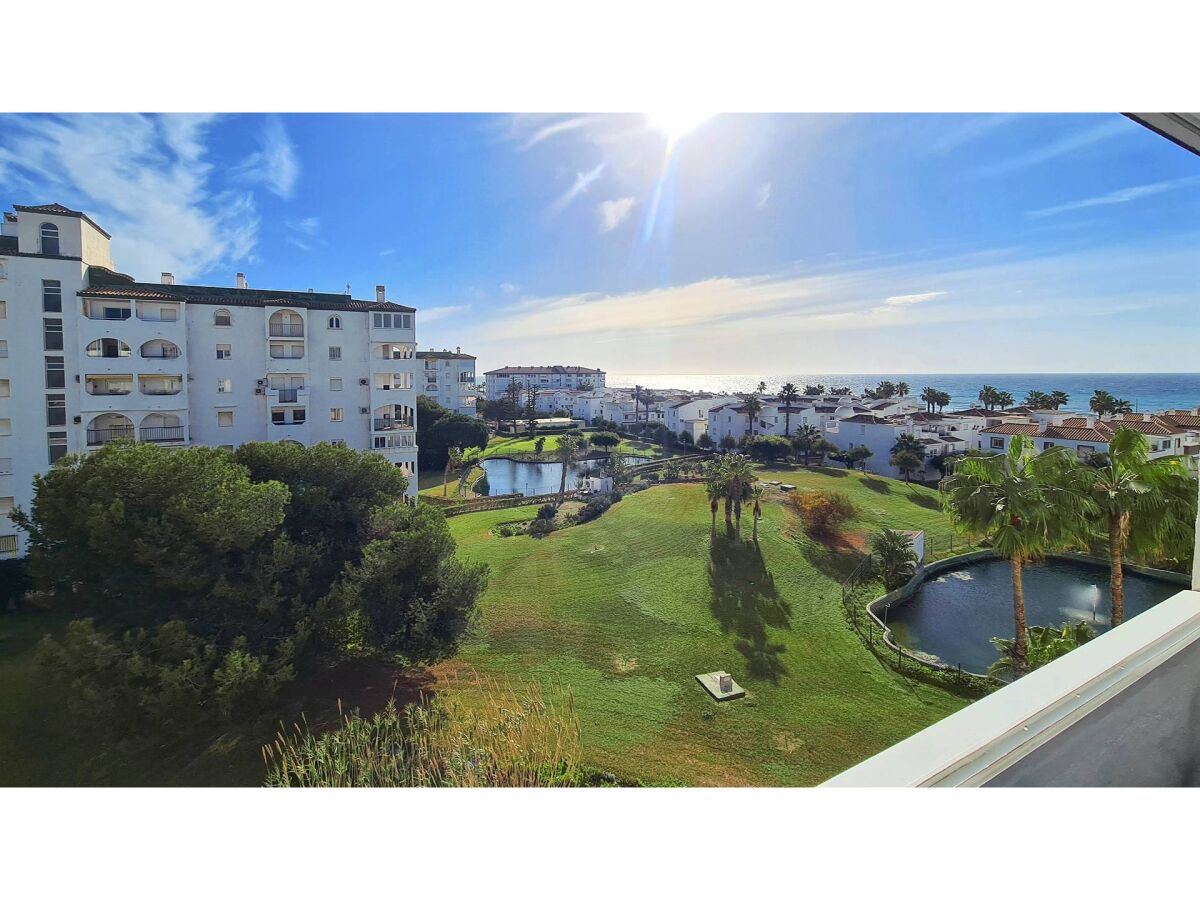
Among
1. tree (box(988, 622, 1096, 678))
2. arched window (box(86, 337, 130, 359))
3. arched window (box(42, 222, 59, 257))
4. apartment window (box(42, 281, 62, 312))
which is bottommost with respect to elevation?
tree (box(988, 622, 1096, 678))

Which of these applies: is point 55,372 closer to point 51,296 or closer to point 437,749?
point 51,296

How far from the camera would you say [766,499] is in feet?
16.6

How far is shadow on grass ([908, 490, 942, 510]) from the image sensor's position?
4.80 m

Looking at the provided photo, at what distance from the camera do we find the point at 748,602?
15.2ft

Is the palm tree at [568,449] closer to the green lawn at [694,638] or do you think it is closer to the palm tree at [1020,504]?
the green lawn at [694,638]

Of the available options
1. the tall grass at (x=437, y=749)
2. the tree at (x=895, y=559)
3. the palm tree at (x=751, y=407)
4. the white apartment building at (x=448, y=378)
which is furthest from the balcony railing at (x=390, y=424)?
the tree at (x=895, y=559)

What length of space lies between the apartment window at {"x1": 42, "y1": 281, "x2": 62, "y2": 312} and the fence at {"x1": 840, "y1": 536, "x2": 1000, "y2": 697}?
615 cm

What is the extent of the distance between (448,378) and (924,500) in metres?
4.40

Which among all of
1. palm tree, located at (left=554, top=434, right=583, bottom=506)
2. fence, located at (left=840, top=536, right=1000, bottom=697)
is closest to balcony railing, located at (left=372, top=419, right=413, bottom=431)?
palm tree, located at (left=554, top=434, right=583, bottom=506)

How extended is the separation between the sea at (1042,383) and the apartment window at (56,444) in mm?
3872

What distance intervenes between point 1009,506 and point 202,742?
582 centimetres

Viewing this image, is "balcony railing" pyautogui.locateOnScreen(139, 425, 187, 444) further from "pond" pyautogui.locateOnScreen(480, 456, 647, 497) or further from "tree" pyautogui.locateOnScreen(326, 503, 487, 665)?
"pond" pyautogui.locateOnScreen(480, 456, 647, 497)

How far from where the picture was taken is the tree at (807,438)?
5434mm
